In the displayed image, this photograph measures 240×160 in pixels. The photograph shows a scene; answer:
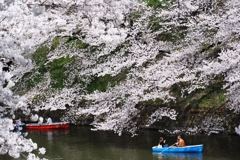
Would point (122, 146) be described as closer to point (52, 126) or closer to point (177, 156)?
point (177, 156)

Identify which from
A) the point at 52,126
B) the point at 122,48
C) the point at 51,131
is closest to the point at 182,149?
the point at 122,48

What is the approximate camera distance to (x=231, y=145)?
1748cm

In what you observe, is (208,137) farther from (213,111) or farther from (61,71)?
(61,71)

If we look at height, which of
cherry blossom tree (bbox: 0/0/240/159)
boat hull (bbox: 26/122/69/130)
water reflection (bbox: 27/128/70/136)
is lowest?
water reflection (bbox: 27/128/70/136)

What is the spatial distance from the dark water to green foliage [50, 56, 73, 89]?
134 inches

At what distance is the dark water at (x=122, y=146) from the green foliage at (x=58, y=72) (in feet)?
11.1

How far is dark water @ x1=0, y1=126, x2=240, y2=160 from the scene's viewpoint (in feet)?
56.0

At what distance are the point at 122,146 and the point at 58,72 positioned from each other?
907 centimetres

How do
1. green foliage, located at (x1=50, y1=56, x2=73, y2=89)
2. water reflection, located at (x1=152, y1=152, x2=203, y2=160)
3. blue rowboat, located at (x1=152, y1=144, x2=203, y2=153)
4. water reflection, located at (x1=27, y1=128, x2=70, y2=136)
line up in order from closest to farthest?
water reflection, located at (x1=152, y1=152, x2=203, y2=160)
blue rowboat, located at (x1=152, y1=144, x2=203, y2=153)
water reflection, located at (x1=27, y1=128, x2=70, y2=136)
green foliage, located at (x1=50, y1=56, x2=73, y2=89)

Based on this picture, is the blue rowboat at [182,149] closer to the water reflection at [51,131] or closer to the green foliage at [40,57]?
the water reflection at [51,131]

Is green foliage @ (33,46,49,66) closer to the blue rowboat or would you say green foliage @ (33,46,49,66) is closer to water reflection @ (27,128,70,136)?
water reflection @ (27,128,70,136)

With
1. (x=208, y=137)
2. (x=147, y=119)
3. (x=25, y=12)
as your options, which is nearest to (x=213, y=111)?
(x=208, y=137)

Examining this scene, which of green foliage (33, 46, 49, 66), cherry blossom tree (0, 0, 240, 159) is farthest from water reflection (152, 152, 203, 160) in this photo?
green foliage (33, 46, 49, 66)

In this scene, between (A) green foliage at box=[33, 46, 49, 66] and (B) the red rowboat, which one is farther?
(A) green foliage at box=[33, 46, 49, 66]
